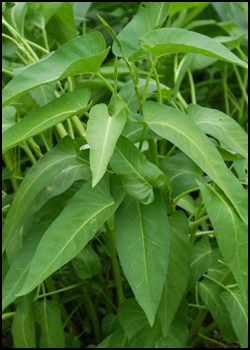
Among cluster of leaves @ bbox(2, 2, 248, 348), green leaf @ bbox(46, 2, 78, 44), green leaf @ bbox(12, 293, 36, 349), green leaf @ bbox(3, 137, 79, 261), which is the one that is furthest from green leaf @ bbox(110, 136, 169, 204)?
green leaf @ bbox(46, 2, 78, 44)

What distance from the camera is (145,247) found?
0.73 meters

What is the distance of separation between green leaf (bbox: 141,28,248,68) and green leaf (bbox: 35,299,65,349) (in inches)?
19.8

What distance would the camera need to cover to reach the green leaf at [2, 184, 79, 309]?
0.83 m

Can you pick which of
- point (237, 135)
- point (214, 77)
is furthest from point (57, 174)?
point (214, 77)

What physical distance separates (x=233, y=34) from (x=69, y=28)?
350mm

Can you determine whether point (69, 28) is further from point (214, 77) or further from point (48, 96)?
point (214, 77)

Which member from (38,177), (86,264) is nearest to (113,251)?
(86,264)

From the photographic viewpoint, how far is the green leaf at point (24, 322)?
0.96 metres

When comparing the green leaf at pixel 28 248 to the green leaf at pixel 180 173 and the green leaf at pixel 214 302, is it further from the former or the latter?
the green leaf at pixel 214 302

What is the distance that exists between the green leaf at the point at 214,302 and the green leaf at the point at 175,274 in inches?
4.9

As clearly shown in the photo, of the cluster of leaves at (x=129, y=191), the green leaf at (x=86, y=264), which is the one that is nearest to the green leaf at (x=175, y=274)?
the cluster of leaves at (x=129, y=191)

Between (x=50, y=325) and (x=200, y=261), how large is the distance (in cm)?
30

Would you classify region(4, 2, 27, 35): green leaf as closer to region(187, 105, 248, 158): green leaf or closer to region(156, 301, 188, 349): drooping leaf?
region(187, 105, 248, 158): green leaf

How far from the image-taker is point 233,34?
4.17 feet
